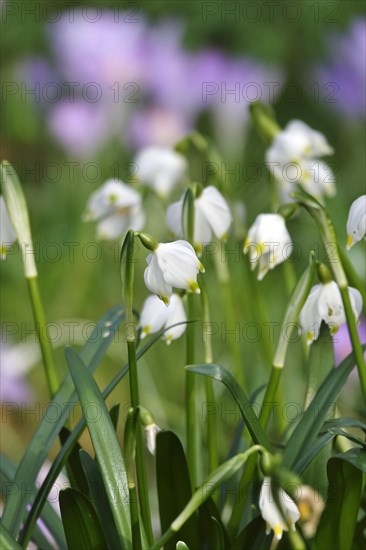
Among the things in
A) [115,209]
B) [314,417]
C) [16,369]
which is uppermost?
[115,209]

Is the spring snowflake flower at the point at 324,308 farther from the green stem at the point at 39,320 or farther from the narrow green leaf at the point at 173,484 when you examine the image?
the green stem at the point at 39,320

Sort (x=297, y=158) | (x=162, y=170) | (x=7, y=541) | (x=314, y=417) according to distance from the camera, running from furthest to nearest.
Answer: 1. (x=162, y=170)
2. (x=297, y=158)
3. (x=314, y=417)
4. (x=7, y=541)

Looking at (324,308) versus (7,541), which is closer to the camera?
(7,541)

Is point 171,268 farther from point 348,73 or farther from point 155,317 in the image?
point 348,73

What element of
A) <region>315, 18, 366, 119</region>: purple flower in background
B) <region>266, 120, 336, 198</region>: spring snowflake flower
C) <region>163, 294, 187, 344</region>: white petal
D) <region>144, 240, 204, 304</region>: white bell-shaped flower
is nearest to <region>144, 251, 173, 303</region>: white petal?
<region>144, 240, 204, 304</region>: white bell-shaped flower

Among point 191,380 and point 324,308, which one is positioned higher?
point 324,308

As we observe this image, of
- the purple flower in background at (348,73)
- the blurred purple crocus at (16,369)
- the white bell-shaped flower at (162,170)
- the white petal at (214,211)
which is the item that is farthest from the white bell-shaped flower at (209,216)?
the purple flower in background at (348,73)

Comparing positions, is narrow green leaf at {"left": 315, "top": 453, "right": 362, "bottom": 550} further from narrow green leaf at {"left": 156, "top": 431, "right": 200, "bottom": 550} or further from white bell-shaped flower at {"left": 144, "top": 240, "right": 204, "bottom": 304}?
white bell-shaped flower at {"left": 144, "top": 240, "right": 204, "bottom": 304}

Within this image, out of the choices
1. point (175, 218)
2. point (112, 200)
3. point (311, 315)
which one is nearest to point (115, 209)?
point (112, 200)
